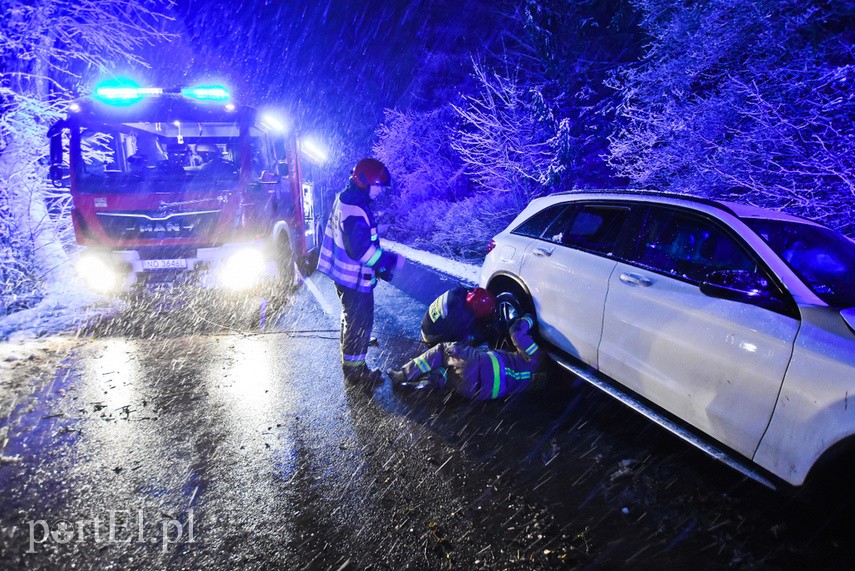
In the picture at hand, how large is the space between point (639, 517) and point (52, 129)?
7810 millimetres

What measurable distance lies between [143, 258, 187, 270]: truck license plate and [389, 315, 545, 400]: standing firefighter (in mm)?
3842

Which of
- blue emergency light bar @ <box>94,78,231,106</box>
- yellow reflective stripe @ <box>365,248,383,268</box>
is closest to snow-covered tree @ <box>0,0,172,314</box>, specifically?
blue emergency light bar @ <box>94,78,231,106</box>

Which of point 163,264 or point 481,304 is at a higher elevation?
point 481,304

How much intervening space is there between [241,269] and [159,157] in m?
1.93

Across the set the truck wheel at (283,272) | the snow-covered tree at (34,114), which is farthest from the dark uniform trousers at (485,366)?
the snow-covered tree at (34,114)

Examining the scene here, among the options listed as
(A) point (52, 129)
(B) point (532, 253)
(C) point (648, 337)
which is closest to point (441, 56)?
(A) point (52, 129)

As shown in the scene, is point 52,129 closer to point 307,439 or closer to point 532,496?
point 307,439

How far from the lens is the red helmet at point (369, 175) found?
400 cm

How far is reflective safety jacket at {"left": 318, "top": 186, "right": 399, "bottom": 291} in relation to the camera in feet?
13.1

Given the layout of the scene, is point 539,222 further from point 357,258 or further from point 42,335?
point 42,335

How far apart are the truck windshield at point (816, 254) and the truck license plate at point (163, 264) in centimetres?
618

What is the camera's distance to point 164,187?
5.95 meters

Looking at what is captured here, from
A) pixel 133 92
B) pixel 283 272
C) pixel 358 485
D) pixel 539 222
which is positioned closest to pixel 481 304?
pixel 539 222

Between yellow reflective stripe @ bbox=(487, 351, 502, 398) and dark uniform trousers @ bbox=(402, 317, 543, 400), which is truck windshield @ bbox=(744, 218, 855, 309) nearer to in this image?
dark uniform trousers @ bbox=(402, 317, 543, 400)
